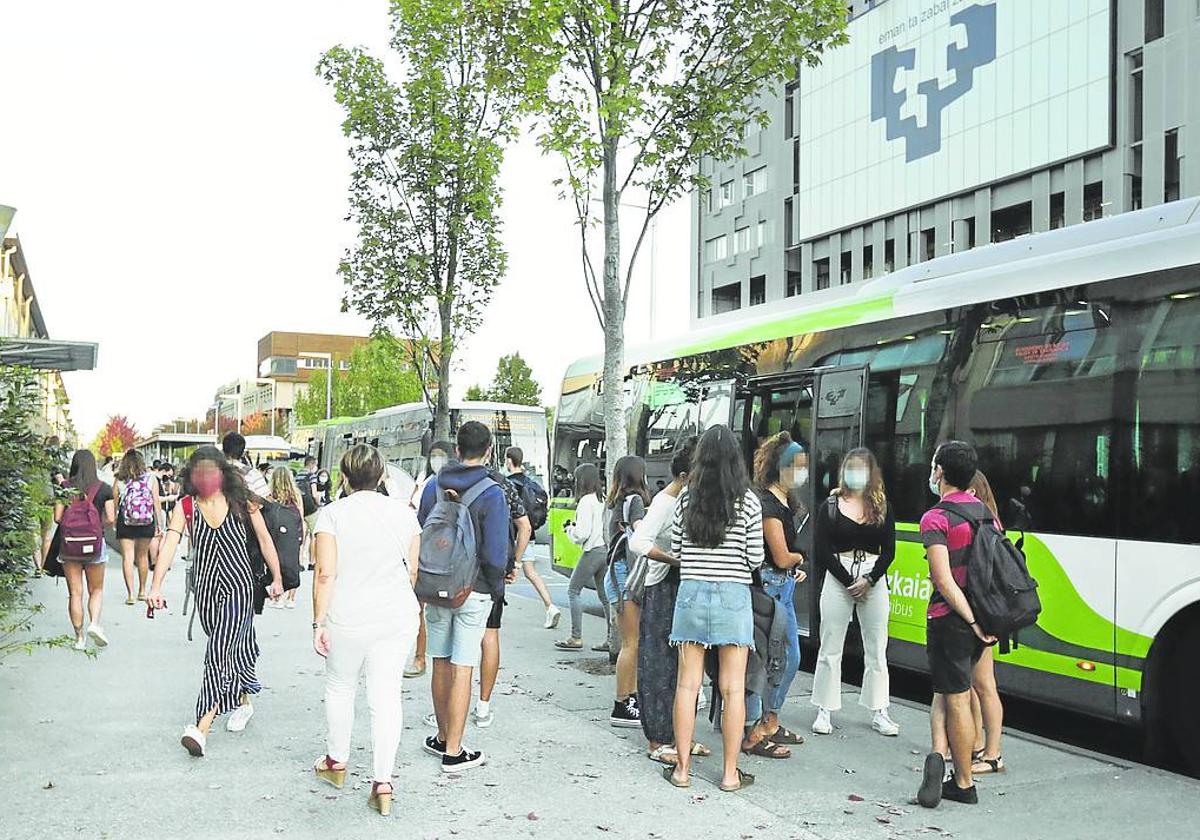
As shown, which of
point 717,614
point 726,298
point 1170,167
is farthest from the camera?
point 726,298

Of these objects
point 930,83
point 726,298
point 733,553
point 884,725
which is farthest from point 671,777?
point 726,298

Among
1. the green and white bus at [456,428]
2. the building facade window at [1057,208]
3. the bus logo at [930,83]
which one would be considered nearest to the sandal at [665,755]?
the green and white bus at [456,428]

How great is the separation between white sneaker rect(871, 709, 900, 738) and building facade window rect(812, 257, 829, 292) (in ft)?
154

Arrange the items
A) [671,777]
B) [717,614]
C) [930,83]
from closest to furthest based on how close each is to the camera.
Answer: [717,614] → [671,777] → [930,83]

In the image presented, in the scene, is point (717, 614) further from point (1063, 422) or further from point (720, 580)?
point (1063, 422)

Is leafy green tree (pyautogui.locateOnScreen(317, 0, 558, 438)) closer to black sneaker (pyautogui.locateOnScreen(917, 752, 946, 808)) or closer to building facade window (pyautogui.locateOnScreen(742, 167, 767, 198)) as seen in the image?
black sneaker (pyautogui.locateOnScreen(917, 752, 946, 808))

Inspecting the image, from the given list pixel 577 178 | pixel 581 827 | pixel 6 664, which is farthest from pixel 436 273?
pixel 581 827

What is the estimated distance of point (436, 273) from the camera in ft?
70.9

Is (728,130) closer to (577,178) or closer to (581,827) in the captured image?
(577,178)

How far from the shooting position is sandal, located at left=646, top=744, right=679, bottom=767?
6.55 meters

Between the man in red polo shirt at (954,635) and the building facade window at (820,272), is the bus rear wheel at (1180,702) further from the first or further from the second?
the building facade window at (820,272)

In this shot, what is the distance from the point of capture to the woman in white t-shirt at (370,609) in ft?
18.8

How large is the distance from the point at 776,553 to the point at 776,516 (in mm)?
213

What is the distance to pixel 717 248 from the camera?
62.0 meters
